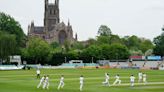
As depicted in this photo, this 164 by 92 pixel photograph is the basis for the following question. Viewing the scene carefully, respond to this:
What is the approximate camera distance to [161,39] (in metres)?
184

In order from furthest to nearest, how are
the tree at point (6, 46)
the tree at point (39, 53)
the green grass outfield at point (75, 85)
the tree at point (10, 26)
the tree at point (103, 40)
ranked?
the tree at point (103, 40) < the tree at point (10, 26) < the tree at point (39, 53) < the tree at point (6, 46) < the green grass outfield at point (75, 85)

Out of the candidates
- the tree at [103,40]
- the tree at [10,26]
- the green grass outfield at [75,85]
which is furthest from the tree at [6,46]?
the tree at [103,40]

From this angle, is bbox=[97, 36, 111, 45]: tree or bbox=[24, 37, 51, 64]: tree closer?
bbox=[24, 37, 51, 64]: tree

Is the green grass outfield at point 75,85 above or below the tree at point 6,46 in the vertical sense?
below

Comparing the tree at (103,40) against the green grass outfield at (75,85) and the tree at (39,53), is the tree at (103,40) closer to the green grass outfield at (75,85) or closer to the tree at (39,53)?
the tree at (39,53)

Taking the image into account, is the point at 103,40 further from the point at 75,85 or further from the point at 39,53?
the point at 75,85

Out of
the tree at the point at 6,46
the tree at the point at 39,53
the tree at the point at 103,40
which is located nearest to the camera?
the tree at the point at 6,46

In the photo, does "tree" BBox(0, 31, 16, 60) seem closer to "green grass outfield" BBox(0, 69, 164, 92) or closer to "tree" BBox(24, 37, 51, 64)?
"tree" BBox(24, 37, 51, 64)

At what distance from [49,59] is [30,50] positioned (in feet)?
24.4

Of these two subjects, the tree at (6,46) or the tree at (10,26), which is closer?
the tree at (6,46)

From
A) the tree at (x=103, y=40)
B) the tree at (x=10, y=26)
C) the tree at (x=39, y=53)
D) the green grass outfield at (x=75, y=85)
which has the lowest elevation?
the green grass outfield at (x=75, y=85)

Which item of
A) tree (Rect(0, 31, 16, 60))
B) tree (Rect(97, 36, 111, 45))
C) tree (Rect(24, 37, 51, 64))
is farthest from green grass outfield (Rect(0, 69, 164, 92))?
tree (Rect(97, 36, 111, 45))

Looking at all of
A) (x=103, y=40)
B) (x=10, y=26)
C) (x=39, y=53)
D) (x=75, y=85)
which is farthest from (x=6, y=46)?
(x=103, y=40)

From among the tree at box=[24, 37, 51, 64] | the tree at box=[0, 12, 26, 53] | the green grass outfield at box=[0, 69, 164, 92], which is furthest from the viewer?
the tree at box=[0, 12, 26, 53]
